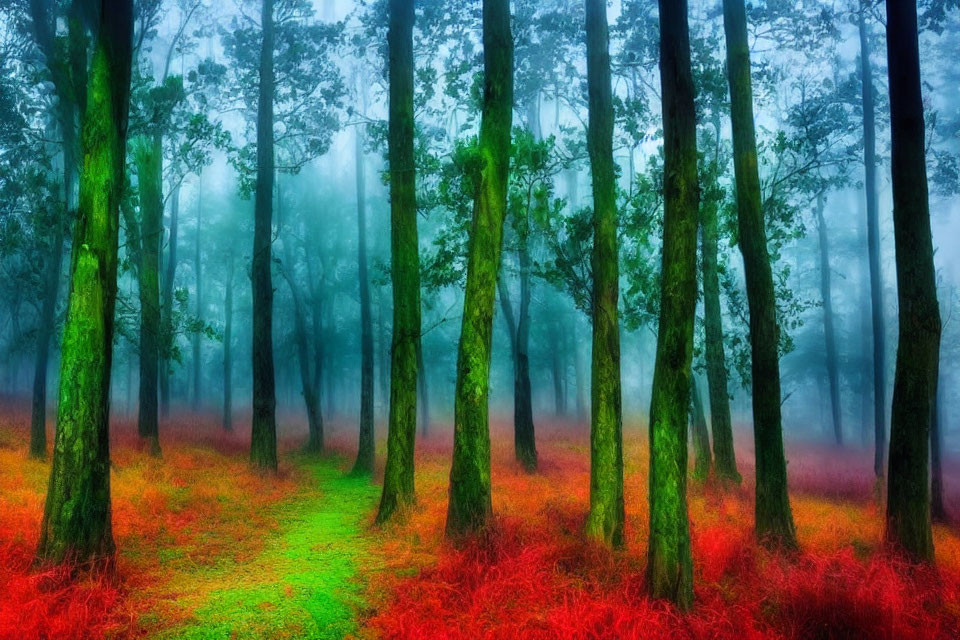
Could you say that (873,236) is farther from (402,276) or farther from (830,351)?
(402,276)

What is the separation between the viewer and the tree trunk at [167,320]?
15.6 meters

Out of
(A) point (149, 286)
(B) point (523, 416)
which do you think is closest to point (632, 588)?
(B) point (523, 416)

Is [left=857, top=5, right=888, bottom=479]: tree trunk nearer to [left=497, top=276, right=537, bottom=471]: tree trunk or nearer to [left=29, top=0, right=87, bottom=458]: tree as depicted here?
[left=497, top=276, right=537, bottom=471]: tree trunk

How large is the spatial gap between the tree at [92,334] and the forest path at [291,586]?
4.82 feet

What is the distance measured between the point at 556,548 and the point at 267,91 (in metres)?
15.0

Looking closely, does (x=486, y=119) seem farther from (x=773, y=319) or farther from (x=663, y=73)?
(x=773, y=319)

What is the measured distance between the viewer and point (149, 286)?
608 inches

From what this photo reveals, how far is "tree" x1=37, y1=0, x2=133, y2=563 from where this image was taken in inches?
239

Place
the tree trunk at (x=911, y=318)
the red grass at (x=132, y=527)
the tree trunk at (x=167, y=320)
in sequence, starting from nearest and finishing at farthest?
the red grass at (x=132, y=527) → the tree trunk at (x=911, y=318) → the tree trunk at (x=167, y=320)

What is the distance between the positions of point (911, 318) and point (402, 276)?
26.4 ft

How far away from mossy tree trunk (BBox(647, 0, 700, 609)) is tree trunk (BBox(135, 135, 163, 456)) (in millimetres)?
13564

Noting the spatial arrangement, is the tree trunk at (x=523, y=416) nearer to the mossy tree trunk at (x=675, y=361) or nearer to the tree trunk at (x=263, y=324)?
the tree trunk at (x=263, y=324)

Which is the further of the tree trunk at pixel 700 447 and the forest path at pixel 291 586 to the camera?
the tree trunk at pixel 700 447

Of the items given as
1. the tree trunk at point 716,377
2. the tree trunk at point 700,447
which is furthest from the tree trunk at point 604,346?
the tree trunk at point 700,447
